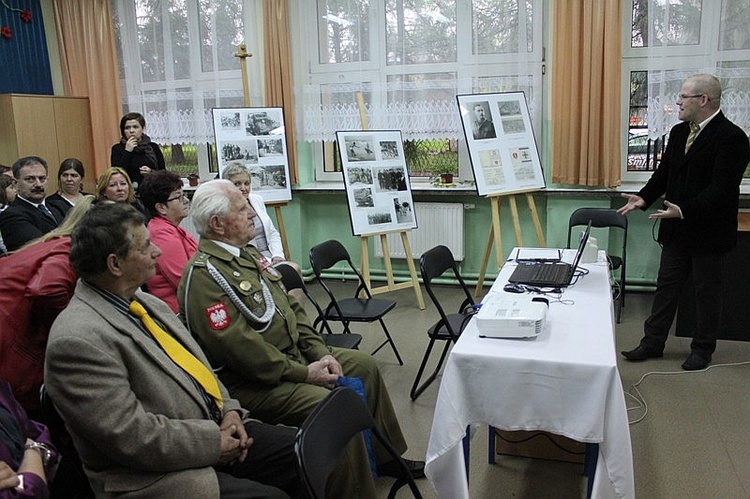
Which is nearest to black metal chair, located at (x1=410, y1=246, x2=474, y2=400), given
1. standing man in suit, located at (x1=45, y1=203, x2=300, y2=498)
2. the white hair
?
the white hair

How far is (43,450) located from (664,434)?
253 centimetres

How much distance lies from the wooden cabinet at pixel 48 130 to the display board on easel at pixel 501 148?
3.75 meters

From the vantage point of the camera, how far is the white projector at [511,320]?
205 cm

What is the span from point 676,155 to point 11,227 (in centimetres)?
375

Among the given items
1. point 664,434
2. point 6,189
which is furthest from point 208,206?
point 6,189

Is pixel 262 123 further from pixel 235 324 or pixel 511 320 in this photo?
pixel 511 320

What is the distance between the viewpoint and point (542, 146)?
4.96 meters

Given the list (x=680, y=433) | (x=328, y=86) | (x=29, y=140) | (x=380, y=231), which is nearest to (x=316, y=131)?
(x=328, y=86)

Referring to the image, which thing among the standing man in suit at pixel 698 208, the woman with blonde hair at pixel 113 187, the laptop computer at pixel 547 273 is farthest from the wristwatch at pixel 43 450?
the standing man in suit at pixel 698 208

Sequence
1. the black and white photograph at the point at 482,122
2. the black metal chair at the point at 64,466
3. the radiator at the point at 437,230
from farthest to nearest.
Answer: the radiator at the point at 437,230 < the black and white photograph at the point at 482,122 < the black metal chair at the point at 64,466

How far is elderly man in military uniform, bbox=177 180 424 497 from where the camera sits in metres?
2.16

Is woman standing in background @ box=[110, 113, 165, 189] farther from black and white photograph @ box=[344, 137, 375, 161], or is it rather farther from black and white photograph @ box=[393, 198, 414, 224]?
black and white photograph @ box=[393, 198, 414, 224]

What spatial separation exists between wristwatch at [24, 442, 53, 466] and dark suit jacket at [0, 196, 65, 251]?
1936mm

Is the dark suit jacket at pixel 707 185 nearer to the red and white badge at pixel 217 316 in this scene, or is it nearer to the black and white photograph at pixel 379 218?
the black and white photograph at pixel 379 218
